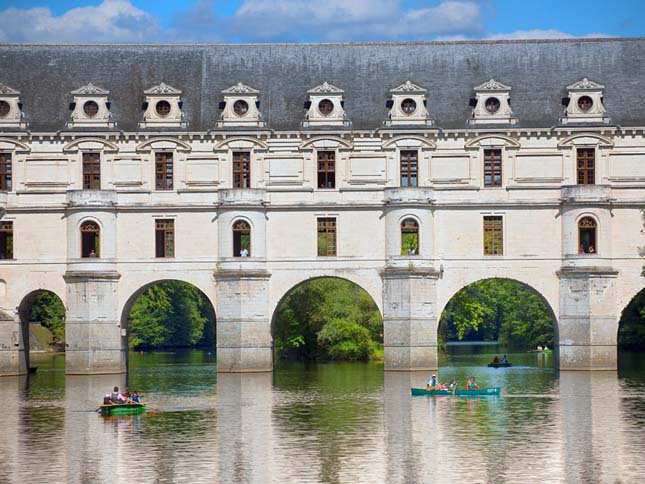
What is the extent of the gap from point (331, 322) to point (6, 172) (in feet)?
71.3

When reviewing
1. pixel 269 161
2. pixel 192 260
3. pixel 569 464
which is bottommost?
pixel 569 464

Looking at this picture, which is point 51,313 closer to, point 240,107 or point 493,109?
point 240,107

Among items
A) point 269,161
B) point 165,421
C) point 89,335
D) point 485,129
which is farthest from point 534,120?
point 165,421

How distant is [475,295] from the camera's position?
435ft

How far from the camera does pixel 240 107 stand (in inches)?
2783

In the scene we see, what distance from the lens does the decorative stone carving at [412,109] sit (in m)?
70.0

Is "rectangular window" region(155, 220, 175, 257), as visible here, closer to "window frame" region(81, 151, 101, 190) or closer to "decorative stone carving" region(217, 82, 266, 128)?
"window frame" region(81, 151, 101, 190)

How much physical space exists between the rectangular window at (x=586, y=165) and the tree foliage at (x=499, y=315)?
52.0ft

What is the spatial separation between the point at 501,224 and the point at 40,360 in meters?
38.1

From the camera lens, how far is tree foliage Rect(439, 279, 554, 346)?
8944 cm

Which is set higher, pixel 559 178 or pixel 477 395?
pixel 559 178

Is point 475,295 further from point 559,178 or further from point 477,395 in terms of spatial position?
point 477,395

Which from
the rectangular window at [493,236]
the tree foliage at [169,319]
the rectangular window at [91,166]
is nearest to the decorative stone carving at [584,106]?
the rectangular window at [493,236]

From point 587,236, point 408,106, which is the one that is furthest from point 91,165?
point 587,236
